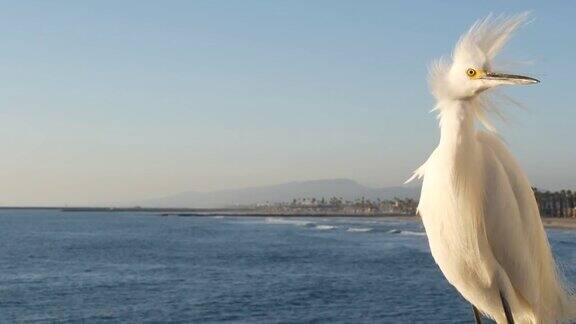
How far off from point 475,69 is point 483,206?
2.52ft

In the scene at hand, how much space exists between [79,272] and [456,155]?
49.2 m

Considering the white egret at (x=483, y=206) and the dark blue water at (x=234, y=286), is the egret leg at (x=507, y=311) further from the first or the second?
the dark blue water at (x=234, y=286)

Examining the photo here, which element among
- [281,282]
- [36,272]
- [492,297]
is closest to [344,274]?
[281,282]

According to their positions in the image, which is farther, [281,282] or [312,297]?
[281,282]

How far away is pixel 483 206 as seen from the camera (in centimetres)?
414

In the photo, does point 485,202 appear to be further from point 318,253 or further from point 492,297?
point 318,253

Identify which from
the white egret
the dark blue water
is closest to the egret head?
the white egret

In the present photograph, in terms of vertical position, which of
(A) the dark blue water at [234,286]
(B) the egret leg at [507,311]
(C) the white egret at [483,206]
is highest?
(C) the white egret at [483,206]

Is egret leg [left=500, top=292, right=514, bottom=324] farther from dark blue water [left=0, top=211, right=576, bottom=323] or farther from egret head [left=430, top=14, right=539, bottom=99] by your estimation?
dark blue water [left=0, top=211, right=576, bottom=323]

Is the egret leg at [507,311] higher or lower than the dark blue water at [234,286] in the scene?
higher

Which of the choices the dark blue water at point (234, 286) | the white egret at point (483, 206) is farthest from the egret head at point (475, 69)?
the dark blue water at point (234, 286)

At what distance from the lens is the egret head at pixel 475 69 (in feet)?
13.1

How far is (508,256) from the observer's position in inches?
164

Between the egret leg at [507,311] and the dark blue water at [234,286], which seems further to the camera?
the dark blue water at [234,286]
